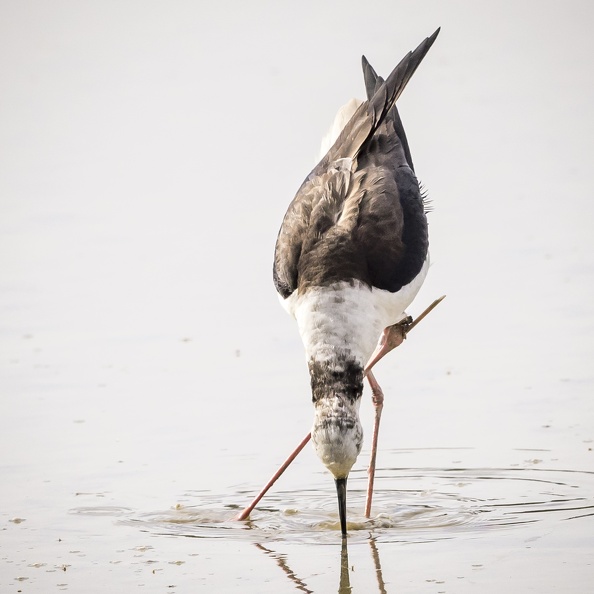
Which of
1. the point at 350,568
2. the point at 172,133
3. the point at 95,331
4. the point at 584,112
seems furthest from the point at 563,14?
the point at 350,568

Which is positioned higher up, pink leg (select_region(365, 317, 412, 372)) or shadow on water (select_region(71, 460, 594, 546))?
pink leg (select_region(365, 317, 412, 372))

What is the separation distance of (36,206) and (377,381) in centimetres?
560

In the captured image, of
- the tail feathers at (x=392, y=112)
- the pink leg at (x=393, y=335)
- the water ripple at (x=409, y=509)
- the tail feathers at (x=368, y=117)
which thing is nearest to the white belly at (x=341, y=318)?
the water ripple at (x=409, y=509)

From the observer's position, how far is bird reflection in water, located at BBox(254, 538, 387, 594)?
6.40 m

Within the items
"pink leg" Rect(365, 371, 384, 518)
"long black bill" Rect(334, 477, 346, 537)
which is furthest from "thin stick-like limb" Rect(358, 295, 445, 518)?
"long black bill" Rect(334, 477, 346, 537)

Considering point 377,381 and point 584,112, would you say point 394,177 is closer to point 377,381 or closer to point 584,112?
point 377,381

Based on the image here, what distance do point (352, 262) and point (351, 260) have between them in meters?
0.01

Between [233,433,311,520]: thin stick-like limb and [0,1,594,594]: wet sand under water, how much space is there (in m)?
0.06

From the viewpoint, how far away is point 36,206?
542 inches

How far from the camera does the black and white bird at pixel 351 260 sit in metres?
7.19

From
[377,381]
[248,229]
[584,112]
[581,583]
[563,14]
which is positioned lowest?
[581,583]

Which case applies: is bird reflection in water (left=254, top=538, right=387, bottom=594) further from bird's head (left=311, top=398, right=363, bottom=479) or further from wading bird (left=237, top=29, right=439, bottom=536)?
bird's head (left=311, top=398, right=363, bottom=479)

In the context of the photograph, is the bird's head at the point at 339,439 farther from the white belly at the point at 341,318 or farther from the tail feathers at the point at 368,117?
the tail feathers at the point at 368,117

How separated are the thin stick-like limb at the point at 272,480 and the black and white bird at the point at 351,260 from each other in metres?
0.59
